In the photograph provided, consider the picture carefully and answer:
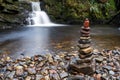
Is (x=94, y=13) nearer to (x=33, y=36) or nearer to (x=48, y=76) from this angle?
(x=33, y=36)

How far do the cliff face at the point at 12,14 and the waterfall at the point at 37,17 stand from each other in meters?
0.67

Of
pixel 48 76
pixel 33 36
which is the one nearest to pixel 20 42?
pixel 33 36

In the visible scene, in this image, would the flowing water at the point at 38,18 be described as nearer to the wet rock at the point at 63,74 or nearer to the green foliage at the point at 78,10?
the green foliage at the point at 78,10

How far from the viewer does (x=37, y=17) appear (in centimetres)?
2584

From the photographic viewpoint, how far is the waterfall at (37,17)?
25.4 m

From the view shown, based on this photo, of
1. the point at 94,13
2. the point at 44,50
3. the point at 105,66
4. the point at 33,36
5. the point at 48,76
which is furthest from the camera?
the point at 94,13

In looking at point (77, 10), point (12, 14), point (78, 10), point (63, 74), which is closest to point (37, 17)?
point (12, 14)

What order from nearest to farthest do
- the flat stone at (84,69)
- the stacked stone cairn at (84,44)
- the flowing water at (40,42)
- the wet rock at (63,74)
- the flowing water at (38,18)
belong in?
the wet rock at (63,74)
the flat stone at (84,69)
the stacked stone cairn at (84,44)
the flowing water at (40,42)
the flowing water at (38,18)

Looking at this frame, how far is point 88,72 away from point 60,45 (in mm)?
6363

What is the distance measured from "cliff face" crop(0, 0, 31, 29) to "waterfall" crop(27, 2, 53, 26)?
67 cm

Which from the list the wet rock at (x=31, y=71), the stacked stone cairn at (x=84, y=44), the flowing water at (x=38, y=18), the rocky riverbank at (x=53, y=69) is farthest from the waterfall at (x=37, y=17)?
the stacked stone cairn at (x=84, y=44)

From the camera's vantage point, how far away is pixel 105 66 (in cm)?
1027

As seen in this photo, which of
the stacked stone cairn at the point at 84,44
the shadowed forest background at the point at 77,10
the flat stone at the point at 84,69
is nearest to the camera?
the flat stone at the point at 84,69

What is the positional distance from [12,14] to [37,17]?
2.72 m
